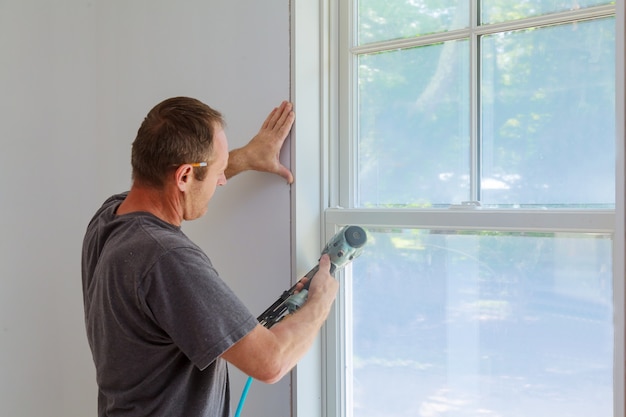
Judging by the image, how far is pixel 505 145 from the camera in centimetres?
123

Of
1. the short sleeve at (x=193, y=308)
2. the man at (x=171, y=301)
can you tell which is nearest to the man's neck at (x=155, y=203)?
the man at (x=171, y=301)

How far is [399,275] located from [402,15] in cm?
69

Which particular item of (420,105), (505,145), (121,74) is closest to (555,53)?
(505,145)

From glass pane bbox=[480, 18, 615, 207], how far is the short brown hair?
66 cm

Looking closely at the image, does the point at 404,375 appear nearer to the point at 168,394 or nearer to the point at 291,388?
the point at 291,388

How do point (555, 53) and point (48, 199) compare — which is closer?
point (555, 53)

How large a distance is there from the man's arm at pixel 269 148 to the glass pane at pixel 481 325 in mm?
334

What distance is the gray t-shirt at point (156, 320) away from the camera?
95 centimetres

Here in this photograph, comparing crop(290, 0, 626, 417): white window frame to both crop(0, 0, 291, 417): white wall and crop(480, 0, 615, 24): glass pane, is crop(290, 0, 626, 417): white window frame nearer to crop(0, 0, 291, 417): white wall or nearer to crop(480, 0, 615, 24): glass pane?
crop(0, 0, 291, 417): white wall

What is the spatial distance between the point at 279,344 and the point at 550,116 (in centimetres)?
78

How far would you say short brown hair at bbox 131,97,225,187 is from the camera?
107 cm

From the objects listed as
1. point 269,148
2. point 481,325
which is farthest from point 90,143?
point 481,325

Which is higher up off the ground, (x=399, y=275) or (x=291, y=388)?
(x=399, y=275)

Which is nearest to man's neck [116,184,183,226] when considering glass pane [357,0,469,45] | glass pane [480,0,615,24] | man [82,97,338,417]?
man [82,97,338,417]
